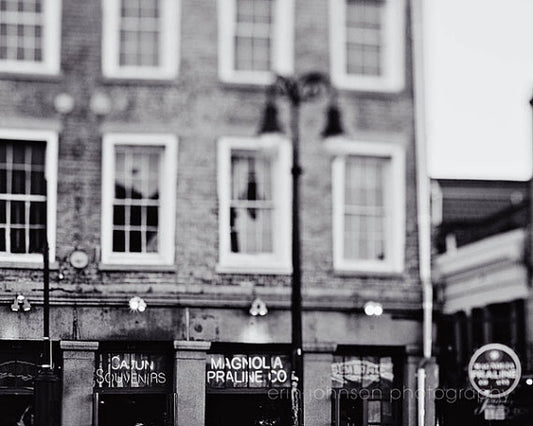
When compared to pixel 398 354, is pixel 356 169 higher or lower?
higher

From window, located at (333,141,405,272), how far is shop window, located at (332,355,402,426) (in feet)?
6.02

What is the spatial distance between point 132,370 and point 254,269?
293 cm

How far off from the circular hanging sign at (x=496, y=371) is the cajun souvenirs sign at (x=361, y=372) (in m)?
1.96

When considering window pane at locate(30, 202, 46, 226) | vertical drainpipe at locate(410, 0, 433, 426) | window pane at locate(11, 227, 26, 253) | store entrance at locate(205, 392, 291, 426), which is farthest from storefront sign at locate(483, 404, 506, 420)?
window pane at locate(11, 227, 26, 253)

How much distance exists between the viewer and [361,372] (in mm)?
23219

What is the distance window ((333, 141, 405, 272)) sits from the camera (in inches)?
914

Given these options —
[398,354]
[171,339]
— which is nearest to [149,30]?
[171,339]

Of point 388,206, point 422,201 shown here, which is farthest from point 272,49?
point 422,201

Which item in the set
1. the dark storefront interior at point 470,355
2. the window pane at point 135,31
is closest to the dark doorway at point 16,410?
the window pane at point 135,31

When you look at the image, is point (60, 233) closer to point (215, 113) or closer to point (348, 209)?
point (215, 113)

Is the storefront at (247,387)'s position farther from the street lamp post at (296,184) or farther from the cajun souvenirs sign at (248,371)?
the street lamp post at (296,184)

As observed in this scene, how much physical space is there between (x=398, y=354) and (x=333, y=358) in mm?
1279

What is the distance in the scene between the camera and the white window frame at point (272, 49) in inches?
906

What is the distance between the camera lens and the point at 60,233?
878 inches
